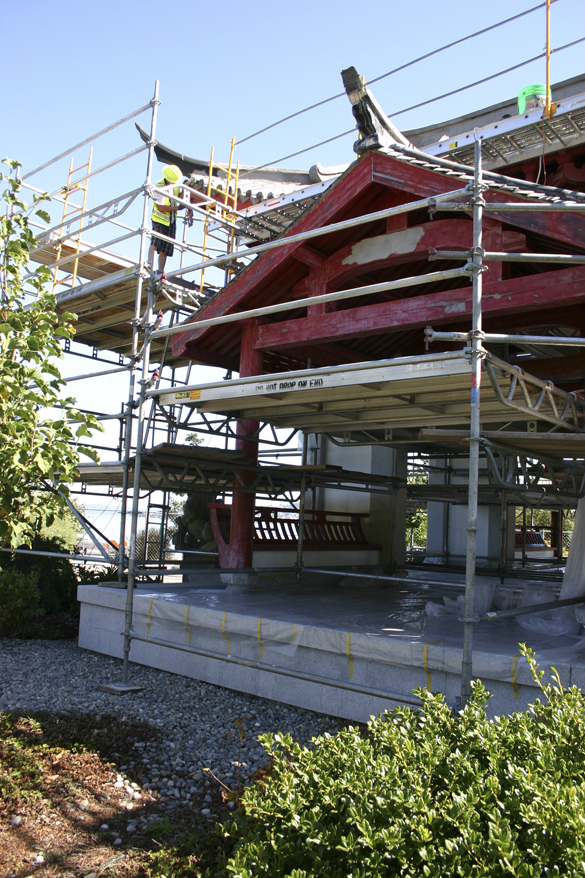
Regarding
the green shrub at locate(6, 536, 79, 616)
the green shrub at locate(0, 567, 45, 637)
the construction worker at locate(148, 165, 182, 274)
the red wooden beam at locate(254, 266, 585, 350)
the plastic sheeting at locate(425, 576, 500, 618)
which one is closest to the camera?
the red wooden beam at locate(254, 266, 585, 350)

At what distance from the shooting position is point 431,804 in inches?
110

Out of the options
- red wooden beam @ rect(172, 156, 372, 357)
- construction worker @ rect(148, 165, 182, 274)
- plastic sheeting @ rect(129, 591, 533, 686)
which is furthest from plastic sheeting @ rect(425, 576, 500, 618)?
construction worker @ rect(148, 165, 182, 274)

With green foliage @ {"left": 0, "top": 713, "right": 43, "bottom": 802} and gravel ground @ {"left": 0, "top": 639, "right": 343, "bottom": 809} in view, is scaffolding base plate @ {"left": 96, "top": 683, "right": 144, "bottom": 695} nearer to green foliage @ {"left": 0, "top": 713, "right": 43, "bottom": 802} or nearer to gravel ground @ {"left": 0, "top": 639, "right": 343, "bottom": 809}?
gravel ground @ {"left": 0, "top": 639, "right": 343, "bottom": 809}

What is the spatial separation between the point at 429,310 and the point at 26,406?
4.48 metres

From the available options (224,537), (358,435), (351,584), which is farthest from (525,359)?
(224,537)

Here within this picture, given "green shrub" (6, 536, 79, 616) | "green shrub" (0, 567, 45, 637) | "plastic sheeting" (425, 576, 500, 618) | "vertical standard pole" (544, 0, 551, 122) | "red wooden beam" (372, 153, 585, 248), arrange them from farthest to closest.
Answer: "green shrub" (6, 536, 79, 616), "green shrub" (0, 567, 45, 637), "vertical standard pole" (544, 0, 551, 122), "plastic sheeting" (425, 576, 500, 618), "red wooden beam" (372, 153, 585, 248)

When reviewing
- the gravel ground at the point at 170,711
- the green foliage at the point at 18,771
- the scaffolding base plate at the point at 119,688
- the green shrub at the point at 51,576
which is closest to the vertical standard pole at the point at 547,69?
the gravel ground at the point at 170,711

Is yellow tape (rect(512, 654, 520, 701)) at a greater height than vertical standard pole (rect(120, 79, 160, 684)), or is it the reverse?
vertical standard pole (rect(120, 79, 160, 684))

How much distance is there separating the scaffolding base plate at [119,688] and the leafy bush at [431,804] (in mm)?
4218

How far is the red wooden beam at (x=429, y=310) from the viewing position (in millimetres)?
6535

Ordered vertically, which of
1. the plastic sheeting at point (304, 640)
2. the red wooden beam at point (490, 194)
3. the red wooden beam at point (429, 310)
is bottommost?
the plastic sheeting at point (304, 640)

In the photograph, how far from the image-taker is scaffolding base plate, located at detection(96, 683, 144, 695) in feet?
24.2

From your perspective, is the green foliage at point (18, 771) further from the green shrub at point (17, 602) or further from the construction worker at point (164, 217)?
the construction worker at point (164, 217)

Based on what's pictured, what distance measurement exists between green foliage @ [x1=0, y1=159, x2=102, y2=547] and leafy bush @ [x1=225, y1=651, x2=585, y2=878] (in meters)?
2.50
